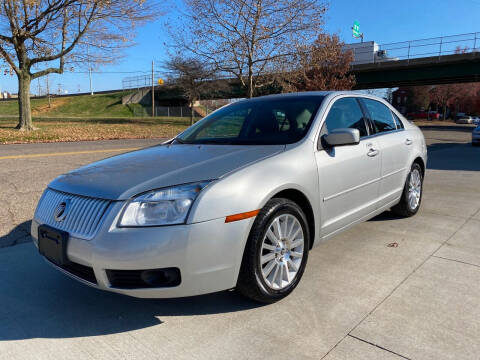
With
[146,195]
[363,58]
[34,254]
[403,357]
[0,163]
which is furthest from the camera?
[363,58]

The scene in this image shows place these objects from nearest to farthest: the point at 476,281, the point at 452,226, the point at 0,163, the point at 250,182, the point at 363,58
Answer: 1. the point at 250,182
2. the point at 476,281
3. the point at 452,226
4. the point at 0,163
5. the point at 363,58

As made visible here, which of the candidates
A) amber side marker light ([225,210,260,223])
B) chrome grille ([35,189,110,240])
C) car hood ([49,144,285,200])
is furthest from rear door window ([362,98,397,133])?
chrome grille ([35,189,110,240])

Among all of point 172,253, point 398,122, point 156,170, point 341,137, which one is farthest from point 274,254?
point 398,122

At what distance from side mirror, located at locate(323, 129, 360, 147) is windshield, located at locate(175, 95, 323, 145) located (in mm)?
223

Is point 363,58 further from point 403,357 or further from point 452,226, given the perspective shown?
point 403,357

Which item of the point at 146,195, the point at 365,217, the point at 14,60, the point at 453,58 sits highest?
the point at 453,58

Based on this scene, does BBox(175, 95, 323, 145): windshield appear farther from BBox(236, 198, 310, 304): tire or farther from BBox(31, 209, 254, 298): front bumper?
BBox(31, 209, 254, 298): front bumper

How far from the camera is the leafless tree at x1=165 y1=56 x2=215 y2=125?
2412 cm

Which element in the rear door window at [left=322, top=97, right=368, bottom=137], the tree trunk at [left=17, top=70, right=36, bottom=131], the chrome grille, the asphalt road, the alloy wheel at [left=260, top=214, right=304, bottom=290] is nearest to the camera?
the asphalt road

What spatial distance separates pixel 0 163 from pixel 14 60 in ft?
38.3

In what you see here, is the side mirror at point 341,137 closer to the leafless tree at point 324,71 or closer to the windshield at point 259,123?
the windshield at point 259,123

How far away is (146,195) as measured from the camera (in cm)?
240

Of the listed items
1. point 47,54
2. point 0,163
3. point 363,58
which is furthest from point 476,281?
point 363,58

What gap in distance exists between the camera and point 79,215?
251cm
